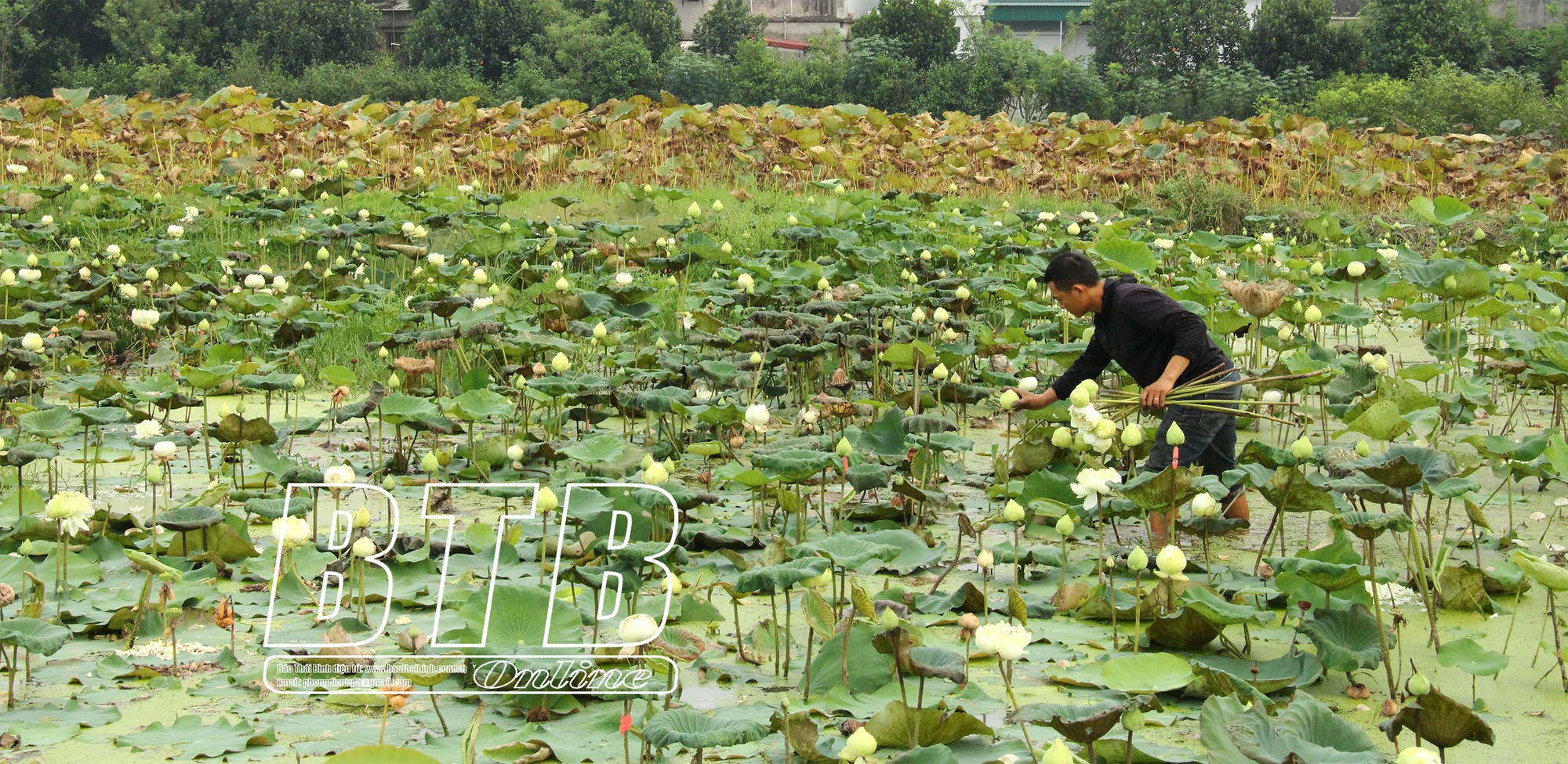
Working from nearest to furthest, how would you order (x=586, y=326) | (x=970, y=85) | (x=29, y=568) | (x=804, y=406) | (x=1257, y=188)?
(x=29, y=568)
(x=804, y=406)
(x=586, y=326)
(x=1257, y=188)
(x=970, y=85)

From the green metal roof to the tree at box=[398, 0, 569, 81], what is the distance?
15.2m

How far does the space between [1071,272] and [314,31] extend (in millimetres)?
29112

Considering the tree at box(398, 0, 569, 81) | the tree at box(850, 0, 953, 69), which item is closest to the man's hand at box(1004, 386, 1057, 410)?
the tree at box(850, 0, 953, 69)

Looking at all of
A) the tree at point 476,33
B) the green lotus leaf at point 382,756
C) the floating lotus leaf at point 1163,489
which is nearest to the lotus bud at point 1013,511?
the floating lotus leaf at point 1163,489

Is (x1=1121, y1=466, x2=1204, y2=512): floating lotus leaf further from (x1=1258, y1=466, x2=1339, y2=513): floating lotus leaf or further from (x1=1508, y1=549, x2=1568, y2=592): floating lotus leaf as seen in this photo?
(x1=1508, y1=549, x2=1568, y2=592): floating lotus leaf

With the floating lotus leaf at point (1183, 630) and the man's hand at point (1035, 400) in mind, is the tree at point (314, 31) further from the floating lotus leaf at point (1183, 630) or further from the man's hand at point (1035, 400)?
the floating lotus leaf at point (1183, 630)

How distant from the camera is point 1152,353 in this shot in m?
3.34

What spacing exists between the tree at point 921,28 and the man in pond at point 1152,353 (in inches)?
983

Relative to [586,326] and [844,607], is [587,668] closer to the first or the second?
[844,607]

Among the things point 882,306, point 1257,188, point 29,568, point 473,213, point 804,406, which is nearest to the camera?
point 29,568

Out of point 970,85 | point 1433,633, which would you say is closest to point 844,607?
point 1433,633

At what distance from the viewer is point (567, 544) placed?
255cm

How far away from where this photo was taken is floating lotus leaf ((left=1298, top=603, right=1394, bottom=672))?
6.81 ft

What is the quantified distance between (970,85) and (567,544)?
2419cm
